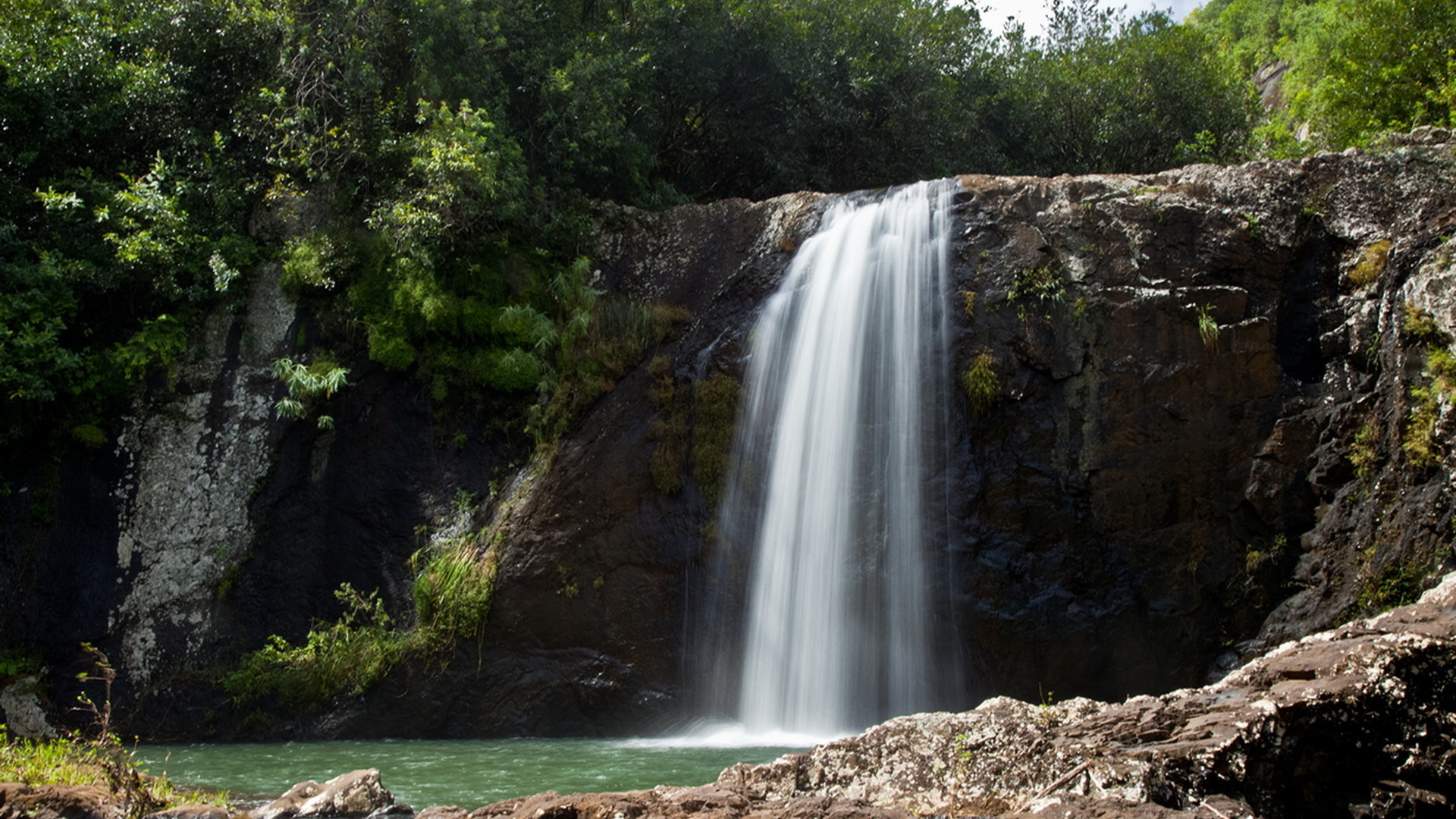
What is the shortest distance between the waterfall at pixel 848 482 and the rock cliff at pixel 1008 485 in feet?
1.09

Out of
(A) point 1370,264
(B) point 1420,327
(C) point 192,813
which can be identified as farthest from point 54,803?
(A) point 1370,264

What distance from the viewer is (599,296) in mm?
13320

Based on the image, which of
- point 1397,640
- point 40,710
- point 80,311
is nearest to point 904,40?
point 80,311

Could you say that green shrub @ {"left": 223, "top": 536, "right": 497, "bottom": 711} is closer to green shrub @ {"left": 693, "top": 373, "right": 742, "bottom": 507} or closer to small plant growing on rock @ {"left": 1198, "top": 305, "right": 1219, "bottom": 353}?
green shrub @ {"left": 693, "top": 373, "right": 742, "bottom": 507}

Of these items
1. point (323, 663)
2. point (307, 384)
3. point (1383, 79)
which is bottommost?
point (323, 663)

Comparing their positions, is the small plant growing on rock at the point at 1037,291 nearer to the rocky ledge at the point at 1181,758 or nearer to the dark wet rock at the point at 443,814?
the rocky ledge at the point at 1181,758

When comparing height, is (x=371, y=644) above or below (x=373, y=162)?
below

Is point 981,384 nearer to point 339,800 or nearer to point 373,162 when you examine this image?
point 339,800

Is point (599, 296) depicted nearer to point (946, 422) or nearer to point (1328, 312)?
point (946, 422)

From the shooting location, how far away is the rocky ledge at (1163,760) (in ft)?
13.7

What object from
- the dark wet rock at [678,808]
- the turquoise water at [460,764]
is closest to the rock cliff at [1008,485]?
the turquoise water at [460,764]

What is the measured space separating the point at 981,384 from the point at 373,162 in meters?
9.11

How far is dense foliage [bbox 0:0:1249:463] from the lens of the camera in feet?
40.7

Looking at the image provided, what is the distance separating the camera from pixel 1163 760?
4199 mm
